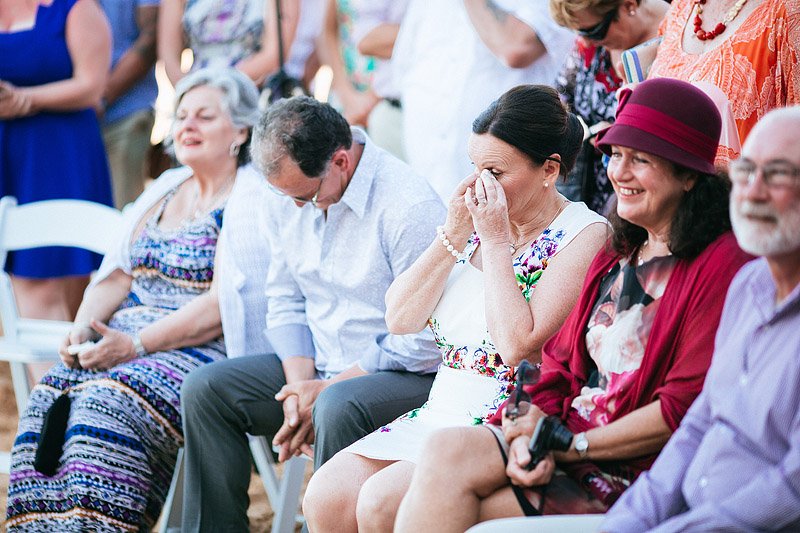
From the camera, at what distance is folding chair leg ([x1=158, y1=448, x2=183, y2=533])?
12.8 ft

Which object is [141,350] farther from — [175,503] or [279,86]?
[279,86]

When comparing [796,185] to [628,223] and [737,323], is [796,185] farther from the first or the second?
[628,223]

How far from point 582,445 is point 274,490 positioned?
192 centimetres

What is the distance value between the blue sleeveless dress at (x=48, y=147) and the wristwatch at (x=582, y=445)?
364 cm

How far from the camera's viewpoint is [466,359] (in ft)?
9.81

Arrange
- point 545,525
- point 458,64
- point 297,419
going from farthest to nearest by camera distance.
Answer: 1. point 458,64
2. point 297,419
3. point 545,525

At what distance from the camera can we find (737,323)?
2.09m

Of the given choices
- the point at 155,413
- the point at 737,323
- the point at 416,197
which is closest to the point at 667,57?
the point at 416,197

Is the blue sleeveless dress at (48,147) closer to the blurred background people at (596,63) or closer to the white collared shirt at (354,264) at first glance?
the white collared shirt at (354,264)

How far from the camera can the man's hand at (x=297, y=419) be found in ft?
11.4

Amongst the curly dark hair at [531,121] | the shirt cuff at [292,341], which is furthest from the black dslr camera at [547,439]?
the shirt cuff at [292,341]

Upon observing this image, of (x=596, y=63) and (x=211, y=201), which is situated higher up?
(x=596, y=63)

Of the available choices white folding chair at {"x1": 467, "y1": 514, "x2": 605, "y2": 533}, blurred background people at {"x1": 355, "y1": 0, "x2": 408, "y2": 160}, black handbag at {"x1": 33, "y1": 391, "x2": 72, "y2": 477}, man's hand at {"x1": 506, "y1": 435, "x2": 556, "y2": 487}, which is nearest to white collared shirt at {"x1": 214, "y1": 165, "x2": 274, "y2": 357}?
black handbag at {"x1": 33, "y1": 391, "x2": 72, "y2": 477}

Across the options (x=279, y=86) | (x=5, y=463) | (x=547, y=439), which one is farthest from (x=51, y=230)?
(x=547, y=439)
